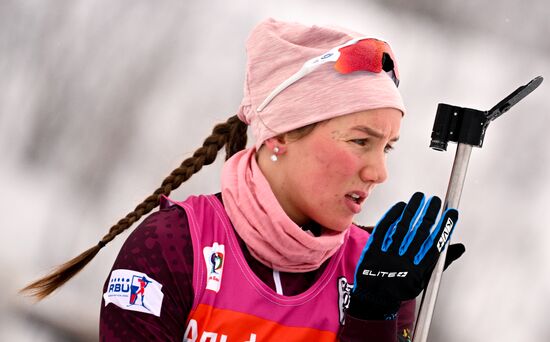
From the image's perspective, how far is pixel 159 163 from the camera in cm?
207

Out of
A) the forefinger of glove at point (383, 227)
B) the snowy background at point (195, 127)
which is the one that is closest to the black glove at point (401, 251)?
the forefinger of glove at point (383, 227)

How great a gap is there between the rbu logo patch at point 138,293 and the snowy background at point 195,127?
0.76m

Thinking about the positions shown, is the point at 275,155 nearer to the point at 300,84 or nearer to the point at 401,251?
the point at 300,84

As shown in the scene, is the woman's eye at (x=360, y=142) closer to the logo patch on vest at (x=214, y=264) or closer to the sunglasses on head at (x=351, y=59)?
the sunglasses on head at (x=351, y=59)

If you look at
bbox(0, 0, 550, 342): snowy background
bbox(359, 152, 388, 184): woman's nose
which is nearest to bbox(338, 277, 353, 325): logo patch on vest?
bbox(359, 152, 388, 184): woman's nose

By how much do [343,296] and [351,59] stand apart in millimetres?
409

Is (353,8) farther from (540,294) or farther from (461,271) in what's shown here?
(540,294)

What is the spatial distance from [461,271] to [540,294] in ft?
0.64

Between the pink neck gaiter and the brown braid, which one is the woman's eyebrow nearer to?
the pink neck gaiter

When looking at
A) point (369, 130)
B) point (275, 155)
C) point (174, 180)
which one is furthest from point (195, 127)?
point (369, 130)

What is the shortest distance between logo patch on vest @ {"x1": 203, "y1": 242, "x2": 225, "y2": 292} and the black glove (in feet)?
0.74

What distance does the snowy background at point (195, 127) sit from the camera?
201 cm

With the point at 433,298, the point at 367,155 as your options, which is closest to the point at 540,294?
the point at 433,298

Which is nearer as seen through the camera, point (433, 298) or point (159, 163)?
point (433, 298)
